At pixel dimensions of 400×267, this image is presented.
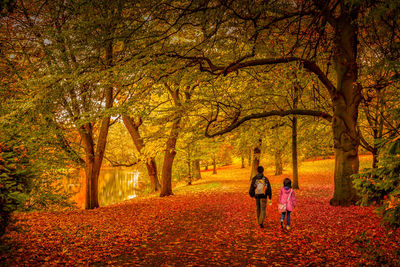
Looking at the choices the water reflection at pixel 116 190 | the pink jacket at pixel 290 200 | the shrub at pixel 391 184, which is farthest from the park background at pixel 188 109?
the water reflection at pixel 116 190

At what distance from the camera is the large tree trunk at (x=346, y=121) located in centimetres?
927

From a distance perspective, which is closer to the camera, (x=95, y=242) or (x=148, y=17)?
(x=95, y=242)

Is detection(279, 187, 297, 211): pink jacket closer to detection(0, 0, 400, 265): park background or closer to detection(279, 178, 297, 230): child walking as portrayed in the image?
detection(279, 178, 297, 230): child walking

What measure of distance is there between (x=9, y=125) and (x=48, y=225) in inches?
140

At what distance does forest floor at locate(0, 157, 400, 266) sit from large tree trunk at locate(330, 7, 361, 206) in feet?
2.64

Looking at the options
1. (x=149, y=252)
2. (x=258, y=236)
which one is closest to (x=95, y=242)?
(x=149, y=252)

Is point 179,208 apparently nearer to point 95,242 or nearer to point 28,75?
point 95,242

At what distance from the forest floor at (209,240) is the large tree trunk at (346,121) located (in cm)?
80

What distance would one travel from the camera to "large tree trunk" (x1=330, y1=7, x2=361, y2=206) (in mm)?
9266

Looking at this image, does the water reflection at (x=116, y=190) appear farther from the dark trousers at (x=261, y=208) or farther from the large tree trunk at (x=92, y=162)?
the dark trousers at (x=261, y=208)

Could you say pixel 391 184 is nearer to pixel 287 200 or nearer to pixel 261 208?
pixel 287 200

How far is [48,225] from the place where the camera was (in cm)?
791

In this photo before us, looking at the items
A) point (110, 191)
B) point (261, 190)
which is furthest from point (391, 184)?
point (110, 191)

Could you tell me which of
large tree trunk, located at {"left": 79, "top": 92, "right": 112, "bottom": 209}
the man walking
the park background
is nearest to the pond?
large tree trunk, located at {"left": 79, "top": 92, "right": 112, "bottom": 209}
